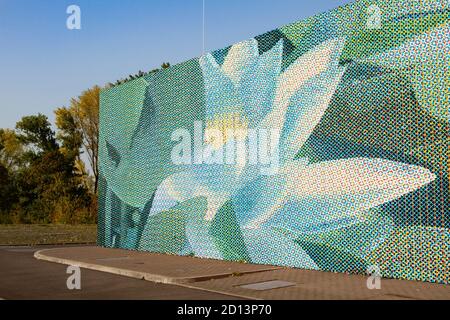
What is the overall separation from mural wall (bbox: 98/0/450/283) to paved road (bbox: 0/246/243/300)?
398 centimetres

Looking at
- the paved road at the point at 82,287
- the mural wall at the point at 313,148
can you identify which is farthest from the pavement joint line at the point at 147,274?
the mural wall at the point at 313,148

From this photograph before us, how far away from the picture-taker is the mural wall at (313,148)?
36.9 ft

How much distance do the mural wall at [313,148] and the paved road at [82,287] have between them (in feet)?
13.1

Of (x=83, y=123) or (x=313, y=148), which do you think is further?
(x=83, y=123)

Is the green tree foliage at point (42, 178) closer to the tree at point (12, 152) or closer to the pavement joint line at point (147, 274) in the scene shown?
the tree at point (12, 152)

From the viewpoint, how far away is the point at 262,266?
1382cm

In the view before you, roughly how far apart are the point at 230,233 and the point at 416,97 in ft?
21.2

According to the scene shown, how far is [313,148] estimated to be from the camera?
13.2 m

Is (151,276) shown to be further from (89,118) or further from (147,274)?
(89,118)

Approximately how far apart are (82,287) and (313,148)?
6.25 metres

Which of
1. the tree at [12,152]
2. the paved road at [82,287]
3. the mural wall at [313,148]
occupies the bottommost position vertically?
the paved road at [82,287]

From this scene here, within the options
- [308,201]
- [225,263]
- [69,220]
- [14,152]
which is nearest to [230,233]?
[225,263]

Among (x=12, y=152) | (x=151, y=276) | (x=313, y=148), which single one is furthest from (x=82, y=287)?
(x=12, y=152)
